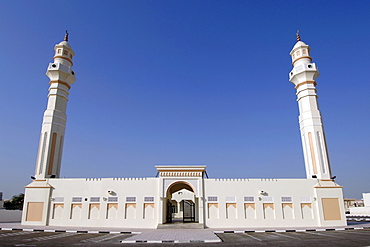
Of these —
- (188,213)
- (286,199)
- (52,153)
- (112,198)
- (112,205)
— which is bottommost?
(188,213)

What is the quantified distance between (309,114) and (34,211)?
2329 centimetres

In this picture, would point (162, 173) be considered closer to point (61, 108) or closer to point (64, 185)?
point (64, 185)

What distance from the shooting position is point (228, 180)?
19500 mm

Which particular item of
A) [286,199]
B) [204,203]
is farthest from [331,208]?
[204,203]

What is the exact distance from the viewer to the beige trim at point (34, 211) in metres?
19.0

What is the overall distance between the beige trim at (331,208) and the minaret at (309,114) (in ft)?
5.97

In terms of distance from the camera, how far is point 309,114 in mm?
21797

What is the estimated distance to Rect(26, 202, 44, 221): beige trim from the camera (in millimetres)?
19047

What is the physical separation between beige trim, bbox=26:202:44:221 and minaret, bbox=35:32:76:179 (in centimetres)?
208

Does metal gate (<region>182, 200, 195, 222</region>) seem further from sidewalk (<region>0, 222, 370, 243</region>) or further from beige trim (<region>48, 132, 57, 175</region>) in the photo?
beige trim (<region>48, 132, 57, 175</region>)

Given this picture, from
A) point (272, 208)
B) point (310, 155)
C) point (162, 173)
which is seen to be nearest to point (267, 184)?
point (272, 208)

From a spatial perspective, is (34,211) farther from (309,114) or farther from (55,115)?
(309,114)

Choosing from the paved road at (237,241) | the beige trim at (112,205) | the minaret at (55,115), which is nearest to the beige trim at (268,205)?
the paved road at (237,241)

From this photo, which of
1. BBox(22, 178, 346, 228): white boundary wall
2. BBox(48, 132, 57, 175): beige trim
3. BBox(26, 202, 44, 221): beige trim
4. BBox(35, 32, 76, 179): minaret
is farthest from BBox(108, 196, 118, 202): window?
BBox(48, 132, 57, 175): beige trim
